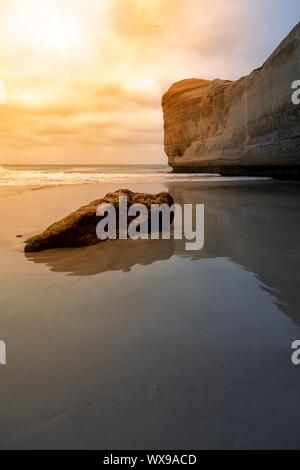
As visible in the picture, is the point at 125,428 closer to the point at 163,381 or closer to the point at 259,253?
the point at 163,381

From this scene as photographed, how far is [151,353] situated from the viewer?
160 centimetres

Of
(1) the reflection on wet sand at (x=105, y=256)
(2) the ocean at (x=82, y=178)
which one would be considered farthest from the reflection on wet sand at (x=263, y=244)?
(2) the ocean at (x=82, y=178)

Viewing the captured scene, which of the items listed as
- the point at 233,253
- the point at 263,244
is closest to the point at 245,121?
the point at 263,244

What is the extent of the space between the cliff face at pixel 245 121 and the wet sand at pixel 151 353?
12102 millimetres

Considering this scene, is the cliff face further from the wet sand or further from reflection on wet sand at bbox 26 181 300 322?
the wet sand

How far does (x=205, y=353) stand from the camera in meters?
1.59

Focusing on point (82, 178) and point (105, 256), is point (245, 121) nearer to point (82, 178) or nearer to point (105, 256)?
point (82, 178)

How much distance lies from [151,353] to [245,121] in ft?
59.4

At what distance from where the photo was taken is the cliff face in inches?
500

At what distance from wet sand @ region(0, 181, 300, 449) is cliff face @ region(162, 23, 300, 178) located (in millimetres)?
12102

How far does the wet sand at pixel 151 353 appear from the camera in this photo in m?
1.13

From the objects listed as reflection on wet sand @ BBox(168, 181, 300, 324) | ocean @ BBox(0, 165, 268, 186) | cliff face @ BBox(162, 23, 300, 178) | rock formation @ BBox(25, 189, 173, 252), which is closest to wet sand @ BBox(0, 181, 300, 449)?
reflection on wet sand @ BBox(168, 181, 300, 324)

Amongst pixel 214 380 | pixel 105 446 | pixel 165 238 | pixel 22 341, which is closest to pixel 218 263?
pixel 165 238

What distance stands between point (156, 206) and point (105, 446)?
4.31 m
